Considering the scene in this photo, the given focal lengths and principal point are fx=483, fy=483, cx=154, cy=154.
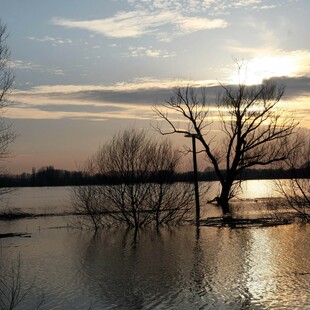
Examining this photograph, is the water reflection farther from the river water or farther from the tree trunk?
the tree trunk

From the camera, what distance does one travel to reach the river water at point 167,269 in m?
11.4

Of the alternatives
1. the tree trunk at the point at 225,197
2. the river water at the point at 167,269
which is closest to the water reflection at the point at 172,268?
the river water at the point at 167,269

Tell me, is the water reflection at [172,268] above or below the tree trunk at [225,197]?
below

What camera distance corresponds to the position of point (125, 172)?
1073 inches

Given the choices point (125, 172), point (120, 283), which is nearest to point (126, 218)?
point (125, 172)

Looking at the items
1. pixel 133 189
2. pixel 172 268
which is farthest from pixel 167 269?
pixel 133 189

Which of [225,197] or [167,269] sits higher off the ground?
[225,197]

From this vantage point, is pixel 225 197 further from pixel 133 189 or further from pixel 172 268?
pixel 172 268

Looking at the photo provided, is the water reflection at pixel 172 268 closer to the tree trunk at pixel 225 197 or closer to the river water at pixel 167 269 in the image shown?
the river water at pixel 167 269

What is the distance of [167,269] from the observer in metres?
15.3

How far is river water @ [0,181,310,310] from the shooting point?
11430 mm

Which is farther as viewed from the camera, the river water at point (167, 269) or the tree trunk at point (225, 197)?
the tree trunk at point (225, 197)

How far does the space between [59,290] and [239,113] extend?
29.4 metres

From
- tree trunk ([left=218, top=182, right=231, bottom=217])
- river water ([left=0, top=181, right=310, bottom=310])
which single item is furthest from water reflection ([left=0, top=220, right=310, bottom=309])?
tree trunk ([left=218, top=182, right=231, bottom=217])
